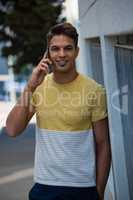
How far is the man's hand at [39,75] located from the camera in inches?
140

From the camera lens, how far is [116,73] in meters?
5.31

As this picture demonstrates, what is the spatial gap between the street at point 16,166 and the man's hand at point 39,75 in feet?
12.6

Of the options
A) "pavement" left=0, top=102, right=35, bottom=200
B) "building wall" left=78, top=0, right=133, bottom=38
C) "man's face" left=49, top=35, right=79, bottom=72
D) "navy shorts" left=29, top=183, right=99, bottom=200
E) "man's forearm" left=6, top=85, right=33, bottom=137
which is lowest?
"pavement" left=0, top=102, right=35, bottom=200

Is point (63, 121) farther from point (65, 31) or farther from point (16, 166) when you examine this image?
point (16, 166)

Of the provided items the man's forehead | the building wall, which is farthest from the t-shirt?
the building wall

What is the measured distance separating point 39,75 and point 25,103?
18 centimetres

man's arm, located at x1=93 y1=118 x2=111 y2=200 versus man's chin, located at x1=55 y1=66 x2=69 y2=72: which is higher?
man's chin, located at x1=55 y1=66 x2=69 y2=72

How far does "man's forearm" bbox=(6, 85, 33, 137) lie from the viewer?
11.7ft

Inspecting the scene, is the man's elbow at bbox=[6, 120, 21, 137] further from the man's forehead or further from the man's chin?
the man's forehead

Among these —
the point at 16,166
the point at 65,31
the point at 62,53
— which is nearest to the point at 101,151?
the point at 62,53

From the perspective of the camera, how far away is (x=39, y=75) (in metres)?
3.57

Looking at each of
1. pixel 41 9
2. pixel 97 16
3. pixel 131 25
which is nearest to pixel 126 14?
pixel 131 25

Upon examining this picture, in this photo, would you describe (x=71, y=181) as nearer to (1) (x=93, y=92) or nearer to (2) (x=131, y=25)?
(1) (x=93, y=92)

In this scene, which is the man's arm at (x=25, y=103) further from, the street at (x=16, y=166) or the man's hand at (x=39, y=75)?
the street at (x=16, y=166)
